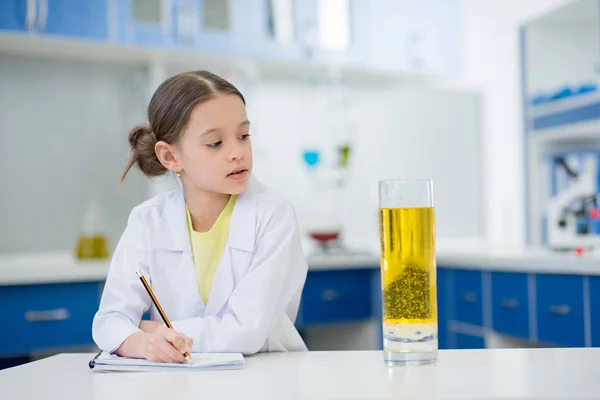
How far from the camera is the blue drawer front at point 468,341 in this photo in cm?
275

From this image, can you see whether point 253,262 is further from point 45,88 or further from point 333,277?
point 45,88

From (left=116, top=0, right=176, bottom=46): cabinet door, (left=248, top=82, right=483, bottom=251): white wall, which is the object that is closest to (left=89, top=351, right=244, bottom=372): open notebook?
(left=116, top=0, right=176, bottom=46): cabinet door

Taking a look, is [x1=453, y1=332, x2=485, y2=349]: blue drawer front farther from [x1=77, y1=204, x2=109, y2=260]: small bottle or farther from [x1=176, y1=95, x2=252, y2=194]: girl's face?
[x1=176, y1=95, x2=252, y2=194]: girl's face

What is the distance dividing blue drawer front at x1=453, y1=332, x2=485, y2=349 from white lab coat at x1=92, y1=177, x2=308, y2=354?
153 centimetres

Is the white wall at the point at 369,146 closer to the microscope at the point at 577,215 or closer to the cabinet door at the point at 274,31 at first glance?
the cabinet door at the point at 274,31

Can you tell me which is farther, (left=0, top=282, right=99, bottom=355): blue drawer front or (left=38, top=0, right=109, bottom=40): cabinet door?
(left=38, top=0, right=109, bottom=40): cabinet door

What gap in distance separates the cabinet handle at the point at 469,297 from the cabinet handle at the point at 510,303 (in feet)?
0.59

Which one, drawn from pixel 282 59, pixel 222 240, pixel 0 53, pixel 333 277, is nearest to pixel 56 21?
pixel 0 53

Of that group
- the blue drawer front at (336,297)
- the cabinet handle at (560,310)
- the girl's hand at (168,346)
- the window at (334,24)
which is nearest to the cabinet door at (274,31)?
the window at (334,24)

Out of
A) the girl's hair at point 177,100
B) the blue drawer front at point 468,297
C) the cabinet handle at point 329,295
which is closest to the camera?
the girl's hair at point 177,100

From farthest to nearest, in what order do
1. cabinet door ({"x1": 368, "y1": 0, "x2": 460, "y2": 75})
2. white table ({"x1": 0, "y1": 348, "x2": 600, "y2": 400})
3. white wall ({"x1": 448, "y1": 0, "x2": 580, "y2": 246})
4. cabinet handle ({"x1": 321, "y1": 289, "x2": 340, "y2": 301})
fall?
1. white wall ({"x1": 448, "y1": 0, "x2": 580, "y2": 246})
2. cabinet door ({"x1": 368, "y1": 0, "x2": 460, "y2": 75})
3. cabinet handle ({"x1": 321, "y1": 289, "x2": 340, "y2": 301})
4. white table ({"x1": 0, "y1": 348, "x2": 600, "y2": 400})

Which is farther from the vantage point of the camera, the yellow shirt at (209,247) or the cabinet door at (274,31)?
the cabinet door at (274,31)

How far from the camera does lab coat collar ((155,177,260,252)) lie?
129 cm

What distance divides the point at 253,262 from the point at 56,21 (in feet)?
6.05
